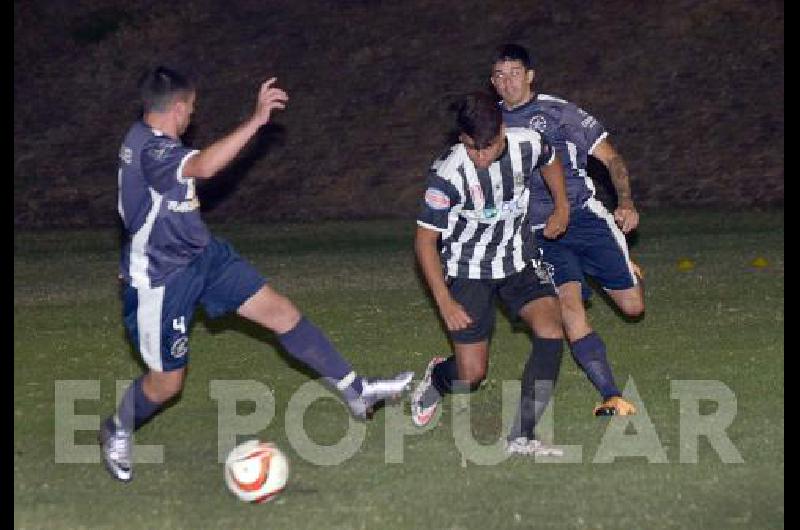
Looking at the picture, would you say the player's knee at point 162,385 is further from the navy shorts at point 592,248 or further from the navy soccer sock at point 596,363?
the navy shorts at point 592,248

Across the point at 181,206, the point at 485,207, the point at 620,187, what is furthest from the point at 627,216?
the point at 181,206

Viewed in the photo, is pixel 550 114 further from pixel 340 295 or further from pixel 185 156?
pixel 340 295

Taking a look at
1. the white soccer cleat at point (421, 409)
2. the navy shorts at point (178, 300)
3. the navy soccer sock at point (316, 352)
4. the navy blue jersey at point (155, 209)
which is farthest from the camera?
the white soccer cleat at point (421, 409)

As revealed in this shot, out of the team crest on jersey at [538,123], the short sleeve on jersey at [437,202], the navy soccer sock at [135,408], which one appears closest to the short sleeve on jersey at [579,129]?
the team crest on jersey at [538,123]

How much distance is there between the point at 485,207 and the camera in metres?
8.48

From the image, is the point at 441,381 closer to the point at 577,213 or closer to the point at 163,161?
the point at 577,213

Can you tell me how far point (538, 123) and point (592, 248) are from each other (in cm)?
86

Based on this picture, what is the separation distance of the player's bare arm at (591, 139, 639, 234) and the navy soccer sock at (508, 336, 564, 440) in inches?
52.1

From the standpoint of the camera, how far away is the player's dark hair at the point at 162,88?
8.01m

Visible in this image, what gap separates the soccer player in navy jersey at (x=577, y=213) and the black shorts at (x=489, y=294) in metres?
0.66

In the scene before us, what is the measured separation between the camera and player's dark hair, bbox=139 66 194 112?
8.01 m

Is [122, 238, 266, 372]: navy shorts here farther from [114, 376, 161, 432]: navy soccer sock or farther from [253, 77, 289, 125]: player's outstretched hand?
[253, 77, 289, 125]: player's outstretched hand

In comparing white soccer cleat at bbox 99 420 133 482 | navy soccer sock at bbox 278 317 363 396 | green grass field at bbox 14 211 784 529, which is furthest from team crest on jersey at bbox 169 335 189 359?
navy soccer sock at bbox 278 317 363 396

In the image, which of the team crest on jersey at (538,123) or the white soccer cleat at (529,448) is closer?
the white soccer cleat at (529,448)
